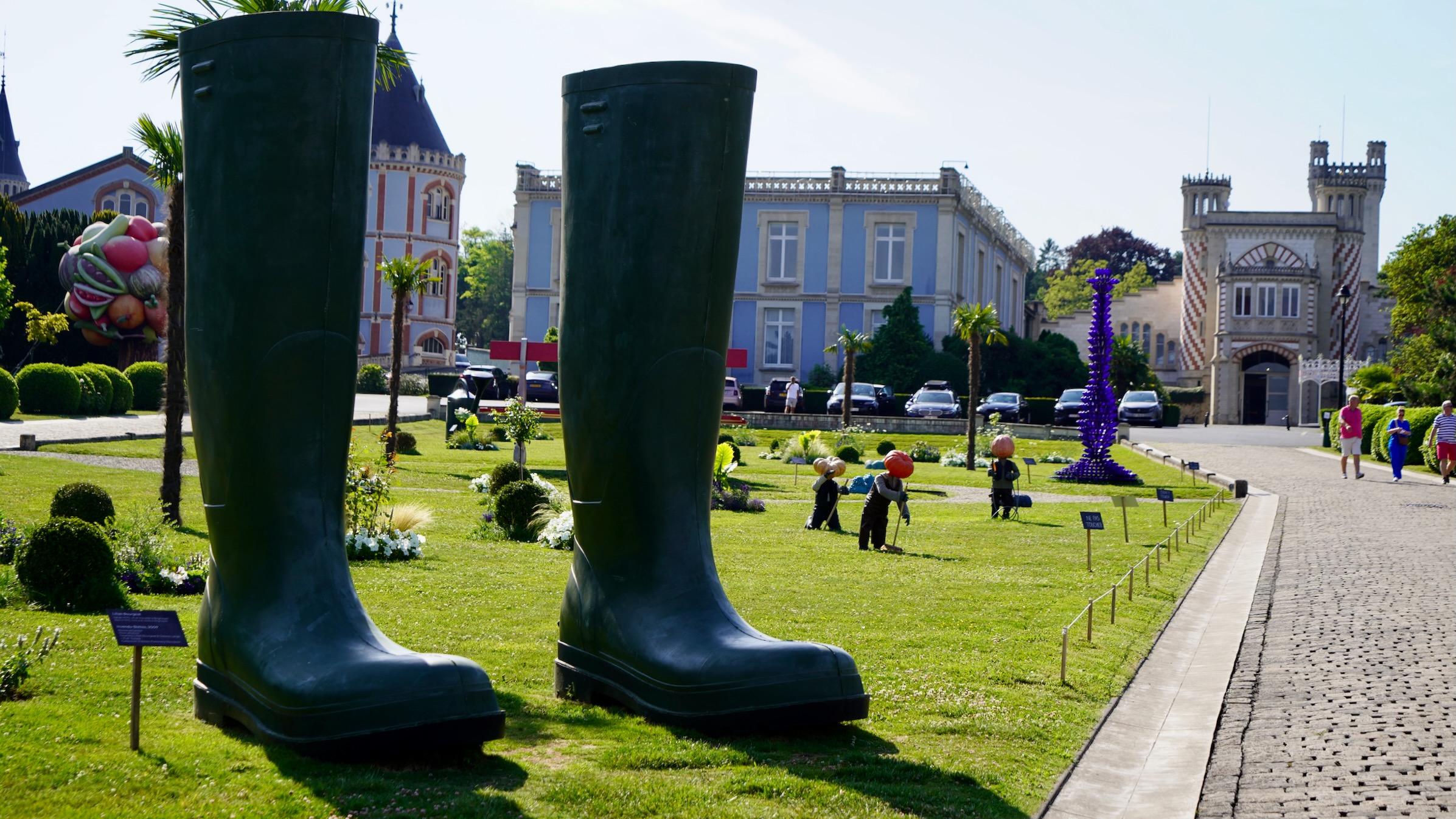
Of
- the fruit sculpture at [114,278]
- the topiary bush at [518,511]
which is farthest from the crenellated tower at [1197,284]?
the topiary bush at [518,511]

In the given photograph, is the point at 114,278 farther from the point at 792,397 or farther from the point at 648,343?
the point at 648,343

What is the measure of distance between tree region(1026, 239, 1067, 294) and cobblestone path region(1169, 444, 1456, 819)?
94.8 meters

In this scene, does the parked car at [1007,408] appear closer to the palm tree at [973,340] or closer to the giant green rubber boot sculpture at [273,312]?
the palm tree at [973,340]

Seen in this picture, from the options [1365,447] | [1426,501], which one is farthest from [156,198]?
[1426,501]

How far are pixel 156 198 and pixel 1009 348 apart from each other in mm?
37801

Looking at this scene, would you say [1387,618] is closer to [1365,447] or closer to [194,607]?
[194,607]

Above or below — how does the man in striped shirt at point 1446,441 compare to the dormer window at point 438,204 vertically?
below

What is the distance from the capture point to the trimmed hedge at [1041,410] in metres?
44.8

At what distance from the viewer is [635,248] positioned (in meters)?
5.45

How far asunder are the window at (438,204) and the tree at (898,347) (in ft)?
85.7

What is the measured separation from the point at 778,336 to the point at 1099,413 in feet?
91.9

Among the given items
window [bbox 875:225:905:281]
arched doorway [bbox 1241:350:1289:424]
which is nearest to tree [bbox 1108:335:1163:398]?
arched doorway [bbox 1241:350:1289:424]

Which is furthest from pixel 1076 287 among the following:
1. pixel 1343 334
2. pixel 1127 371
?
pixel 1343 334

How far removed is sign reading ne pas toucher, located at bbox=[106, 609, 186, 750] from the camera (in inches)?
176
